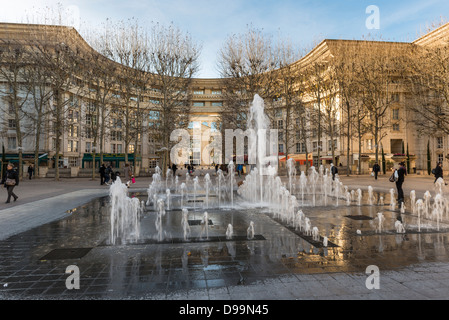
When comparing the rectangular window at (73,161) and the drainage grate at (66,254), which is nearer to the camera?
the drainage grate at (66,254)

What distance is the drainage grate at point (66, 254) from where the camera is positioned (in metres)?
4.87

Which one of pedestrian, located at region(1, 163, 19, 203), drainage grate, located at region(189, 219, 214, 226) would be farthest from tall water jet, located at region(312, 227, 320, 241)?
pedestrian, located at region(1, 163, 19, 203)

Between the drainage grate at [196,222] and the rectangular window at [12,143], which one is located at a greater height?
the rectangular window at [12,143]

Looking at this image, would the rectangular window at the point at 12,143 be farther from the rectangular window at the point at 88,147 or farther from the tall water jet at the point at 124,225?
the tall water jet at the point at 124,225

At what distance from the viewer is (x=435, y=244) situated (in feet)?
17.9

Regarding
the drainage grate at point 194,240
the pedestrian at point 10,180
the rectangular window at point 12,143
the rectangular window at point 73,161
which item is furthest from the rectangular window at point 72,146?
the drainage grate at point 194,240

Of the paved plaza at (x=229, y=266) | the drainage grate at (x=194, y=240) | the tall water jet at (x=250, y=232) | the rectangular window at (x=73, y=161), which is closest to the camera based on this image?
the paved plaza at (x=229, y=266)

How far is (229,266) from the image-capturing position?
170 inches

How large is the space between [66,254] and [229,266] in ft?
10.5

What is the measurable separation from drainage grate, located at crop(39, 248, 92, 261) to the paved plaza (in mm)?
22

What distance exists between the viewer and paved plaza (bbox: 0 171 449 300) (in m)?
3.37

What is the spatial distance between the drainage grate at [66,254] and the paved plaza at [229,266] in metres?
0.02

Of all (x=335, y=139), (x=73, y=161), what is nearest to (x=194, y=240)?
(x=335, y=139)
